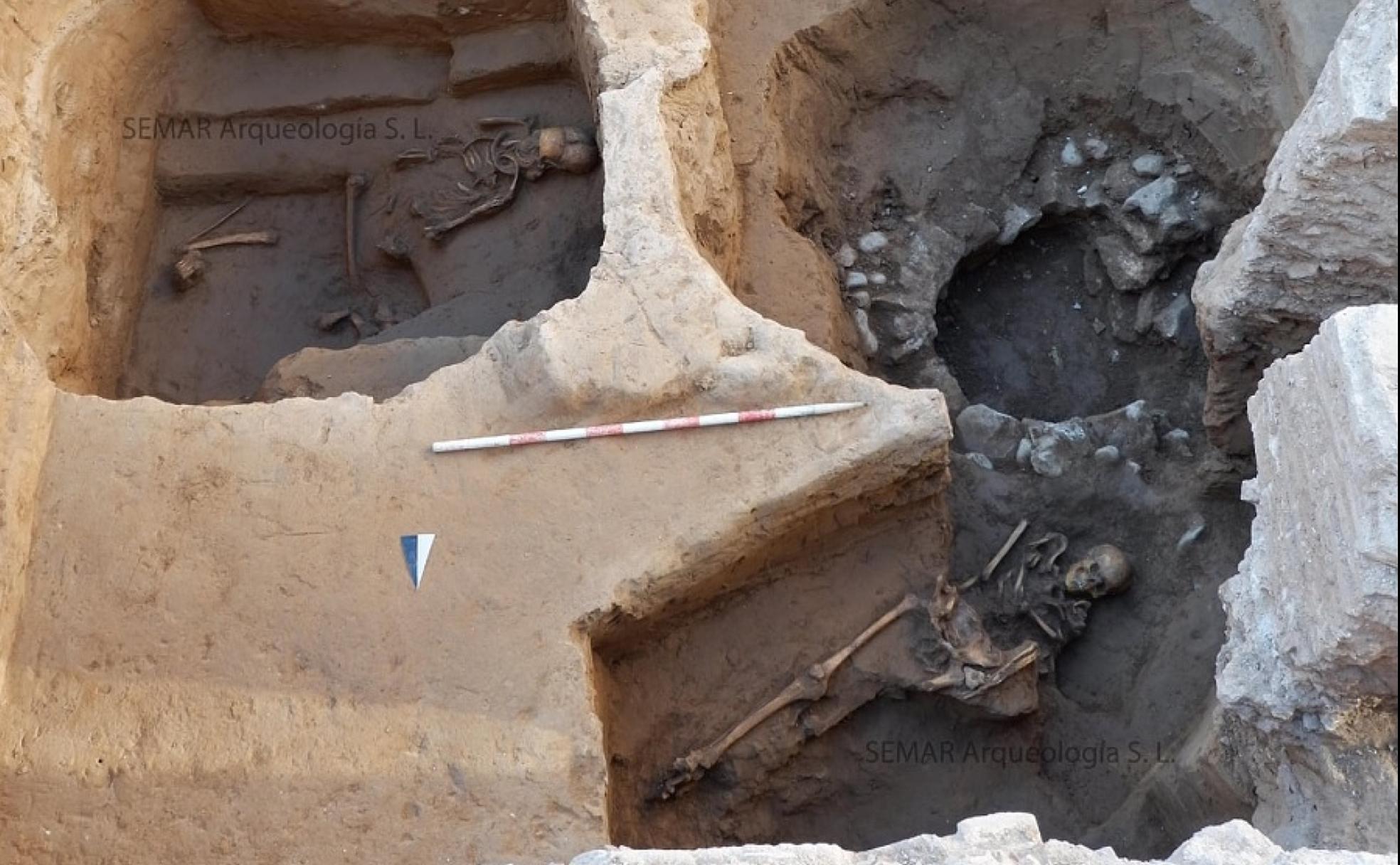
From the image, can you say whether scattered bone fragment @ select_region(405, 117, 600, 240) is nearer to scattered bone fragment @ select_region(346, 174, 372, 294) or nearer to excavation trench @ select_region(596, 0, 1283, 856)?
scattered bone fragment @ select_region(346, 174, 372, 294)

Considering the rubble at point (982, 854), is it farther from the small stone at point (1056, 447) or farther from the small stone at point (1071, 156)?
the small stone at point (1071, 156)

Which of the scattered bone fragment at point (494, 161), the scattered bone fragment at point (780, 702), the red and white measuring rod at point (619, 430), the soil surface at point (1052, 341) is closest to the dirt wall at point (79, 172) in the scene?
the scattered bone fragment at point (494, 161)

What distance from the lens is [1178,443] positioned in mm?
5910

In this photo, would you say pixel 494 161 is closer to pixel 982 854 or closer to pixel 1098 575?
pixel 1098 575

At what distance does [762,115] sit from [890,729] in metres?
2.56

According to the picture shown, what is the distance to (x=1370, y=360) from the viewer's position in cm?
332

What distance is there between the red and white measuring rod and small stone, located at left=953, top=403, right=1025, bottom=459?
5.01ft

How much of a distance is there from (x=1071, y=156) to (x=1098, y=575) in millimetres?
2075

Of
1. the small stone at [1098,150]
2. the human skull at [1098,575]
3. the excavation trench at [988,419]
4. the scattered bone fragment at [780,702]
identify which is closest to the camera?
the scattered bone fragment at [780,702]

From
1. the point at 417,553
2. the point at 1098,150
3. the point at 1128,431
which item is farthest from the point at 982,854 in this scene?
the point at 1098,150

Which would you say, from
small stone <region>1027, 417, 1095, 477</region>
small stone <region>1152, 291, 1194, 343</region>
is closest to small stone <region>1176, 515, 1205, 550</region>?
small stone <region>1027, 417, 1095, 477</region>

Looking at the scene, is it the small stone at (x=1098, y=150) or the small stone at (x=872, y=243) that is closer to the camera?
the small stone at (x=872, y=243)

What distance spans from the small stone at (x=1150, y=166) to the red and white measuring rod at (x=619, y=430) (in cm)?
257

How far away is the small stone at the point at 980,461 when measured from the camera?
582 cm
